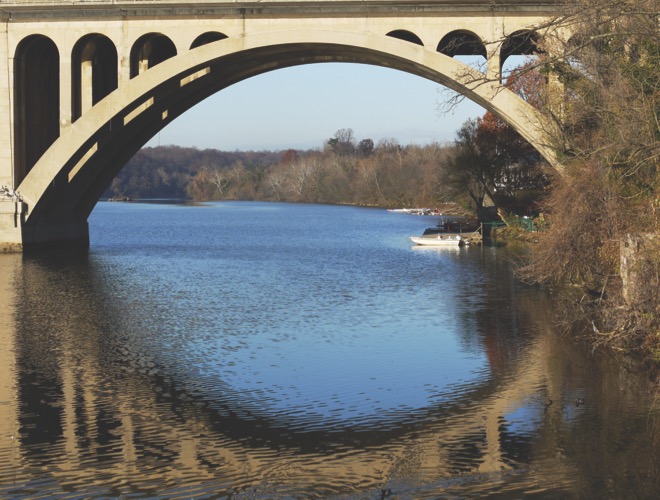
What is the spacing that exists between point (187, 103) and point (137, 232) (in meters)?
19.4

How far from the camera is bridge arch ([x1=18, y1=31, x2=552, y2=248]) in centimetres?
3441

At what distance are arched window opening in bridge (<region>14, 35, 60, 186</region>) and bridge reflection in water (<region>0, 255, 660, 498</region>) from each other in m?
22.5

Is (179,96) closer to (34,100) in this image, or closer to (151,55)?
(151,55)

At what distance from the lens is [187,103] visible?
4531cm

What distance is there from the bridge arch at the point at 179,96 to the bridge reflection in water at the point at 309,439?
58.4ft

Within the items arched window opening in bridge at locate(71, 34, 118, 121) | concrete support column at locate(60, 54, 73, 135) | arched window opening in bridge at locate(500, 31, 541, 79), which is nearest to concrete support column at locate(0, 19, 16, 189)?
→ concrete support column at locate(60, 54, 73, 135)

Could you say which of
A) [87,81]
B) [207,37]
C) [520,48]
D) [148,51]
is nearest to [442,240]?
[520,48]

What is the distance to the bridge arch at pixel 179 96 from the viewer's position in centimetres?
3441

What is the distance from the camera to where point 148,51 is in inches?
Answer: 1606

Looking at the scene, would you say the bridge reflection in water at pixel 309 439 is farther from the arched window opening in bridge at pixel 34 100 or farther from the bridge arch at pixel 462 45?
A: the arched window opening in bridge at pixel 34 100

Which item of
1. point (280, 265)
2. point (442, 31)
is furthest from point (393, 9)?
point (280, 265)

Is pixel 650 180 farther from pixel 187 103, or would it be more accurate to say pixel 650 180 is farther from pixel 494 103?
pixel 187 103

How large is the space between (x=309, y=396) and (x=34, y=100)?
28.8 m

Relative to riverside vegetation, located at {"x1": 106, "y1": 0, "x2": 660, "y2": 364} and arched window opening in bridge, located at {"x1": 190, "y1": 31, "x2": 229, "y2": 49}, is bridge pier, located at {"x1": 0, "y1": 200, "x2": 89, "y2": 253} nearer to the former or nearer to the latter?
arched window opening in bridge, located at {"x1": 190, "y1": 31, "x2": 229, "y2": 49}
